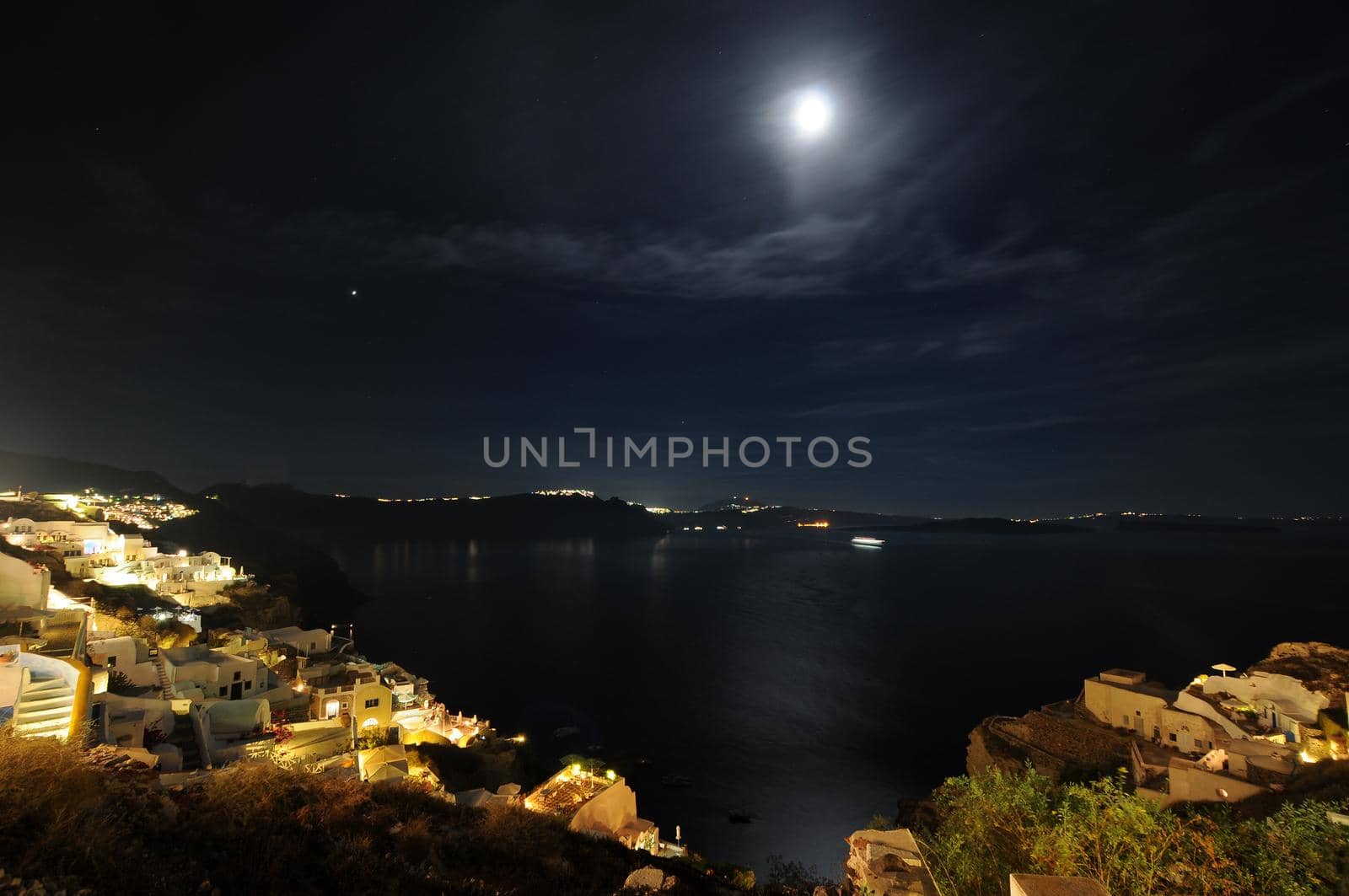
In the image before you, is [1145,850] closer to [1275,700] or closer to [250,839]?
[250,839]

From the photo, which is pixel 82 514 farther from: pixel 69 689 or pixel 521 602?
pixel 69 689

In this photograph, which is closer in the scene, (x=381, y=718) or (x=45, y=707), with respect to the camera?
(x=45, y=707)

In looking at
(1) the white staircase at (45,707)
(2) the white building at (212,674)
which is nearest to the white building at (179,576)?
(2) the white building at (212,674)

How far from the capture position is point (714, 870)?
10844 mm

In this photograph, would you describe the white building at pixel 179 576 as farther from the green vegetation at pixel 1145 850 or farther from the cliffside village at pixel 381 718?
the green vegetation at pixel 1145 850

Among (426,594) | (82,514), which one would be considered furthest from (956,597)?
(82,514)

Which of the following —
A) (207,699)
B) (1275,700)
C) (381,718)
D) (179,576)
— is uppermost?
(179,576)

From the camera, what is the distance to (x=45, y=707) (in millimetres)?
5949

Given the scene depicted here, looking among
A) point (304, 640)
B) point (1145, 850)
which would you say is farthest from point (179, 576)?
point (1145, 850)

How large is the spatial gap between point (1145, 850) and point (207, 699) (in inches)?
600

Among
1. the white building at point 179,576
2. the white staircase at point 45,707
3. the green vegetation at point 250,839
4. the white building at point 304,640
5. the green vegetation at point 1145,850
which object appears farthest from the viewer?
the white building at point 179,576

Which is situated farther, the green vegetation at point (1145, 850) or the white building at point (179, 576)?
the white building at point (179, 576)

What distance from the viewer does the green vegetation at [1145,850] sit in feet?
15.8

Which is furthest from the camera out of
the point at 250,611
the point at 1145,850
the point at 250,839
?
the point at 250,611
